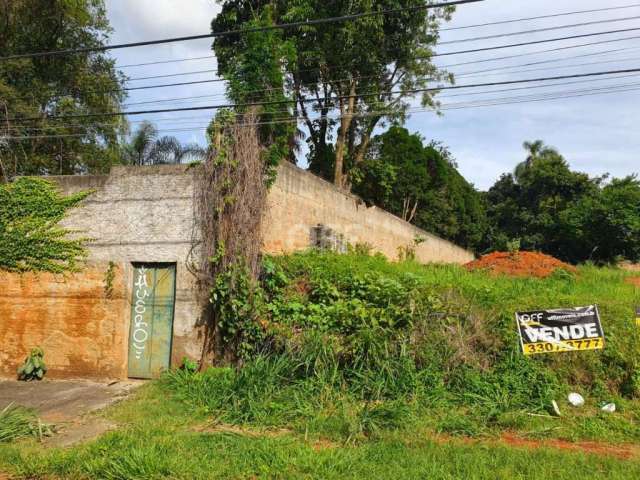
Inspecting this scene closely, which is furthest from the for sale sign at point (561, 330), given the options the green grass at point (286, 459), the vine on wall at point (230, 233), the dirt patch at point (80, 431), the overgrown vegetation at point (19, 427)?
the overgrown vegetation at point (19, 427)

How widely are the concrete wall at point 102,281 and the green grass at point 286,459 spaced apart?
10.5 ft

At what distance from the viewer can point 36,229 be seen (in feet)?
30.8

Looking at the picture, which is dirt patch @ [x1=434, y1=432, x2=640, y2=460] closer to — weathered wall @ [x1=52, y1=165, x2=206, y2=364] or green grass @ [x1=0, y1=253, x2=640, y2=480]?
green grass @ [x1=0, y1=253, x2=640, y2=480]

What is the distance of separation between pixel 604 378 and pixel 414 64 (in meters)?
17.0

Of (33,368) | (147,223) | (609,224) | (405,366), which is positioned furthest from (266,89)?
(609,224)

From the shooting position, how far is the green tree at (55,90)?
16.8m

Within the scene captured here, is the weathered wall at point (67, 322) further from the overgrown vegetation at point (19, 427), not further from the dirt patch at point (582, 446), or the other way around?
the dirt patch at point (582, 446)

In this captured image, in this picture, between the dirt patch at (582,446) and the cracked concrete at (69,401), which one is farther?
the cracked concrete at (69,401)

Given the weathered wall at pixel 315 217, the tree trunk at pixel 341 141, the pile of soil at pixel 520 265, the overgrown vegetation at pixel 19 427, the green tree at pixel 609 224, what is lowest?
the overgrown vegetation at pixel 19 427

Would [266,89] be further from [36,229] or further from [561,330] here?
[561,330]

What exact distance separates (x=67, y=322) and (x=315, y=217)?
199 inches

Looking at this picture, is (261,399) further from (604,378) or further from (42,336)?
(42,336)

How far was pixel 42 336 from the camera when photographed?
9102mm

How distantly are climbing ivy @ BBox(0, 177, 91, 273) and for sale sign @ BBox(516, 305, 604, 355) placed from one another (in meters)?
7.15
